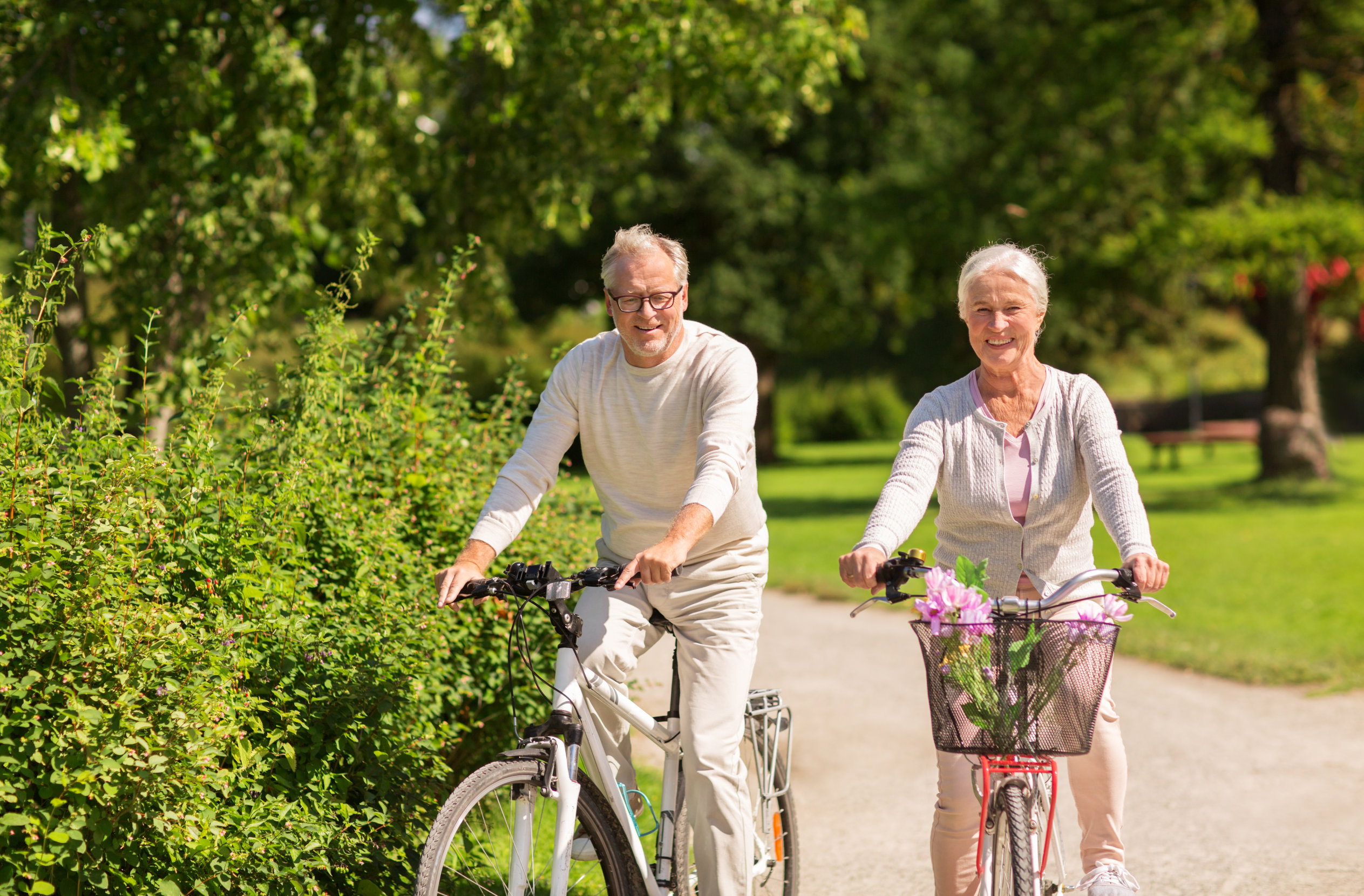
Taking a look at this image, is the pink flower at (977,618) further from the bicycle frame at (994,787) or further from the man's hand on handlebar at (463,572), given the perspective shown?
the man's hand on handlebar at (463,572)

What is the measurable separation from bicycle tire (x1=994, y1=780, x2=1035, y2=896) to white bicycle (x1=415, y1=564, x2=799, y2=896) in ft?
2.65

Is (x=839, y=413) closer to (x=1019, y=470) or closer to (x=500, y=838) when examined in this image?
(x=1019, y=470)

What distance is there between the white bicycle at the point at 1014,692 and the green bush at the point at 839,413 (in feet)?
133

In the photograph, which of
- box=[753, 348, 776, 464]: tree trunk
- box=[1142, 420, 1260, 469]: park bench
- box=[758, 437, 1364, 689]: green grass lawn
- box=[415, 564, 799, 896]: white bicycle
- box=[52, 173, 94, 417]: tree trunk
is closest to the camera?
box=[415, 564, 799, 896]: white bicycle

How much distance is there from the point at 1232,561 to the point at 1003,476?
1128 centimetres

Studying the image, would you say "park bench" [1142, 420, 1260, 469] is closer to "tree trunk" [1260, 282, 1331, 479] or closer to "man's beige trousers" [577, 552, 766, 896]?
"tree trunk" [1260, 282, 1331, 479]

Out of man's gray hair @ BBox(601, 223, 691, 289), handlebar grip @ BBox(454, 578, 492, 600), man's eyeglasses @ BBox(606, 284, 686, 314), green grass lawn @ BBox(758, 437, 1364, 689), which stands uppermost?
man's gray hair @ BBox(601, 223, 691, 289)

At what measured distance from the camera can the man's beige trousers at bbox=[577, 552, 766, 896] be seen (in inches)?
128

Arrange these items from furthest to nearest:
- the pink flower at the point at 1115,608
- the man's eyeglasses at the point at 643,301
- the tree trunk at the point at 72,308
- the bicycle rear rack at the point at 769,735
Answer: the tree trunk at the point at 72,308, the bicycle rear rack at the point at 769,735, the man's eyeglasses at the point at 643,301, the pink flower at the point at 1115,608

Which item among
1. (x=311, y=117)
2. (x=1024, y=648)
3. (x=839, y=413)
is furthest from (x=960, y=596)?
(x=839, y=413)

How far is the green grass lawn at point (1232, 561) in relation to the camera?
8883 mm

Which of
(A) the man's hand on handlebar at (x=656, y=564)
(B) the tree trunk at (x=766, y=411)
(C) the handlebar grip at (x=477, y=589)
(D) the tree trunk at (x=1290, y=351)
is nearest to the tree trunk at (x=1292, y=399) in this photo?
(D) the tree trunk at (x=1290, y=351)

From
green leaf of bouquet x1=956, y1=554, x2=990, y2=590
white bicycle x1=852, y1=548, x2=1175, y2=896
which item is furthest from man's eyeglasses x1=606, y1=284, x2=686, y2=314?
green leaf of bouquet x1=956, y1=554, x2=990, y2=590

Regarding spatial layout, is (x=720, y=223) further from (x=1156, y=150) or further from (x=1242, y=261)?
(x=1242, y=261)
